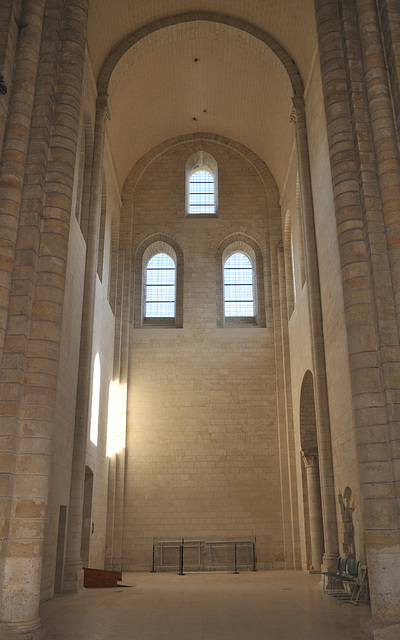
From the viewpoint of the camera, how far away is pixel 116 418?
19.1 meters

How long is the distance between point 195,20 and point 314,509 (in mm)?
14706

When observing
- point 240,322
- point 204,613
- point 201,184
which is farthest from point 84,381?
point 201,184

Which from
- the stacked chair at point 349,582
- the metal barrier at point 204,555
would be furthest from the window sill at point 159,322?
the stacked chair at point 349,582

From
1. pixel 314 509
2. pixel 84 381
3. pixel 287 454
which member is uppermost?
pixel 84 381

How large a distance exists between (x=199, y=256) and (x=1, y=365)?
44.4 feet

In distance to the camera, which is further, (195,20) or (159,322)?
(159,322)

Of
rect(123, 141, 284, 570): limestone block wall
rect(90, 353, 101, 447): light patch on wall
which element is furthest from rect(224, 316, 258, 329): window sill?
rect(90, 353, 101, 447): light patch on wall

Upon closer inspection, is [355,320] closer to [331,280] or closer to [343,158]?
[343,158]

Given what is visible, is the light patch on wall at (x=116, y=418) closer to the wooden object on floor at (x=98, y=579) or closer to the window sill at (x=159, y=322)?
the window sill at (x=159, y=322)

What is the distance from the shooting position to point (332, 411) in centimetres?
1338

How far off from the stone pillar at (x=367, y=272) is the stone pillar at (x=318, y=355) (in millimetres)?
5009

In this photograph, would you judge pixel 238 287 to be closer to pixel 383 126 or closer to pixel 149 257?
pixel 149 257

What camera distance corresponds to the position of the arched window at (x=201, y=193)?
22.1 metres

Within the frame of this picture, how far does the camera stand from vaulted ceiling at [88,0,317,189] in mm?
16312
